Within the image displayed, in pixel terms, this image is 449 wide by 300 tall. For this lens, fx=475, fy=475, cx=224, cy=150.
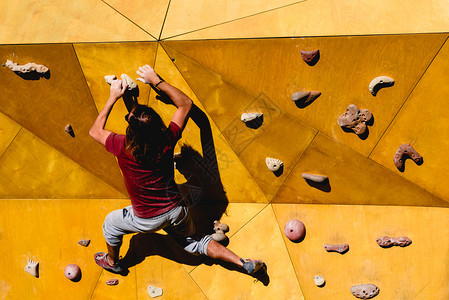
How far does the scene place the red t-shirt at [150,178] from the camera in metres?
4.42

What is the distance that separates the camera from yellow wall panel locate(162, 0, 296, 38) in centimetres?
517

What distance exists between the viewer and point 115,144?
4508 mm

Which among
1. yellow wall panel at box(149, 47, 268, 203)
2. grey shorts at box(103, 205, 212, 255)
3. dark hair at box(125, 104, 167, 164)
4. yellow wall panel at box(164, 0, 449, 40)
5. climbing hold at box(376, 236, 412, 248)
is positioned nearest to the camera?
dark hair at box(125, 104, 167, 164)

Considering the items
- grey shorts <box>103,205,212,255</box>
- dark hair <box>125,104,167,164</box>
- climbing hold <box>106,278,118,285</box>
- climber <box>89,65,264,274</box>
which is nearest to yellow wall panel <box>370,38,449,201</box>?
climber <box>89,65,264,274</box>

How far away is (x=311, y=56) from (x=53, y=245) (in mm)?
3707

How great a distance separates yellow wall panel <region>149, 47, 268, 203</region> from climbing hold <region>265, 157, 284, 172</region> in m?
0.28

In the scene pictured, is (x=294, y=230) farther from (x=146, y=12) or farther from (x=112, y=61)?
(x=146, y=12)

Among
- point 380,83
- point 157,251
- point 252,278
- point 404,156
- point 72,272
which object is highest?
point 380,83

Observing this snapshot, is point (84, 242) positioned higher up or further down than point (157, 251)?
further down

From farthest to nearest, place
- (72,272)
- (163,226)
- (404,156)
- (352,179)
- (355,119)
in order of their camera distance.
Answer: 1. (72,272)
2. (352,179)
3. (404,156)
4. (355,119)
5. (163,226)

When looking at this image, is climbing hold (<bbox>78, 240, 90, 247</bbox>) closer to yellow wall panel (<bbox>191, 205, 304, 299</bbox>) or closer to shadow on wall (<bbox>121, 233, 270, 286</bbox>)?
shadow on wall (<bbox>121, 233, 270, 286</bbox>)

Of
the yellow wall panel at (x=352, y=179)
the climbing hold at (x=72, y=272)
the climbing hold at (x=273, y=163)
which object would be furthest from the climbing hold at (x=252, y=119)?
the climbing hold at (x=72, y=272)

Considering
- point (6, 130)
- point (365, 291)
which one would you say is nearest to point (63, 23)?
point (6, 130)

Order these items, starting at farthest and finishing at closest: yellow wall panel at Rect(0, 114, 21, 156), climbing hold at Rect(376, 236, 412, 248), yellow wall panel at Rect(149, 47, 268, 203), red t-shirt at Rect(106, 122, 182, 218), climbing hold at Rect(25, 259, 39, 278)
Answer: climbing hold at Rect(25, 259, 39, 278), yellow wall panel at Rect(0, 114, 21, 156), climbing hold at Rect(376, 236, 412, 248), yellow wall panel at Rect(149, 47, 268, 203), red t-shirt at Rect(106, 122, 182, 218)
